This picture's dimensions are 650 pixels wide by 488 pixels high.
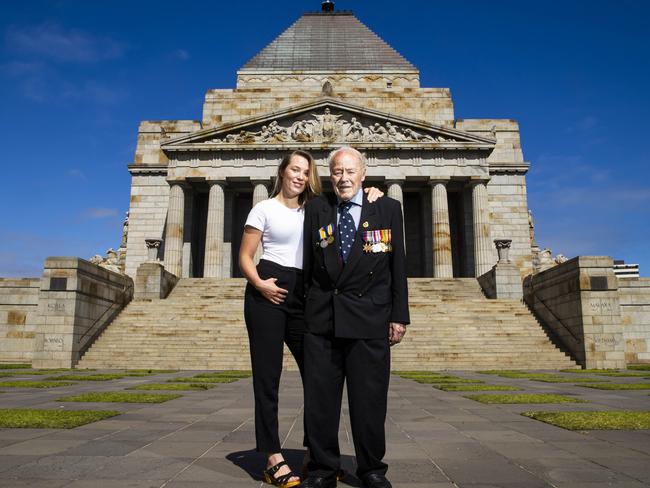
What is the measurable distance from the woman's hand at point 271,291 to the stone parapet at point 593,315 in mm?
17711

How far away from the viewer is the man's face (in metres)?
4.60

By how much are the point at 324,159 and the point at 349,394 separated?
32.0 m

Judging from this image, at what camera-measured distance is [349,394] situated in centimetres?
430

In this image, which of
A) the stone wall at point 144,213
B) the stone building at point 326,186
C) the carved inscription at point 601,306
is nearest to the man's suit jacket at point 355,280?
the stone building at point 326,186

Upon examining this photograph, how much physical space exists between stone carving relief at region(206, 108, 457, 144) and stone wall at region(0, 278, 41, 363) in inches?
654

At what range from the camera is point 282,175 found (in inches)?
193

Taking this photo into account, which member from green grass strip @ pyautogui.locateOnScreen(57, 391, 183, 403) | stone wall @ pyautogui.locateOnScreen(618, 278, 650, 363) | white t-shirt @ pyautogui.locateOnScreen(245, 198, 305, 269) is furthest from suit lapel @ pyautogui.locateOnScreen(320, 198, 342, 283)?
stone wall @ pyautogui.locateOnScreen(618, 278, 650, 363)

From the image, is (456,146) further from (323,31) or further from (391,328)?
(391,328)

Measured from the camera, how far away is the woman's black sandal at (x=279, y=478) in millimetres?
4117

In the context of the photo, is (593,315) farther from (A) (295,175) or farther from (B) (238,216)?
(B) (238,216)

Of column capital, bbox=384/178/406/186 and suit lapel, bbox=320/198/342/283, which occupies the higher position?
column capital, bbox=384/178/406/186

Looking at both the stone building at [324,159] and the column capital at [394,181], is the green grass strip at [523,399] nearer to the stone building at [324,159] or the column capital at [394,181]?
the stone building at [324,159]

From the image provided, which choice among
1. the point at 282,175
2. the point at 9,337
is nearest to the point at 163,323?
the point at 9,337

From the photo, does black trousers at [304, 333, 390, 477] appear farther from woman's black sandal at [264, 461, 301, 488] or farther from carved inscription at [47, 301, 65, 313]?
carved inscription at [47, 301, 65, 313]
